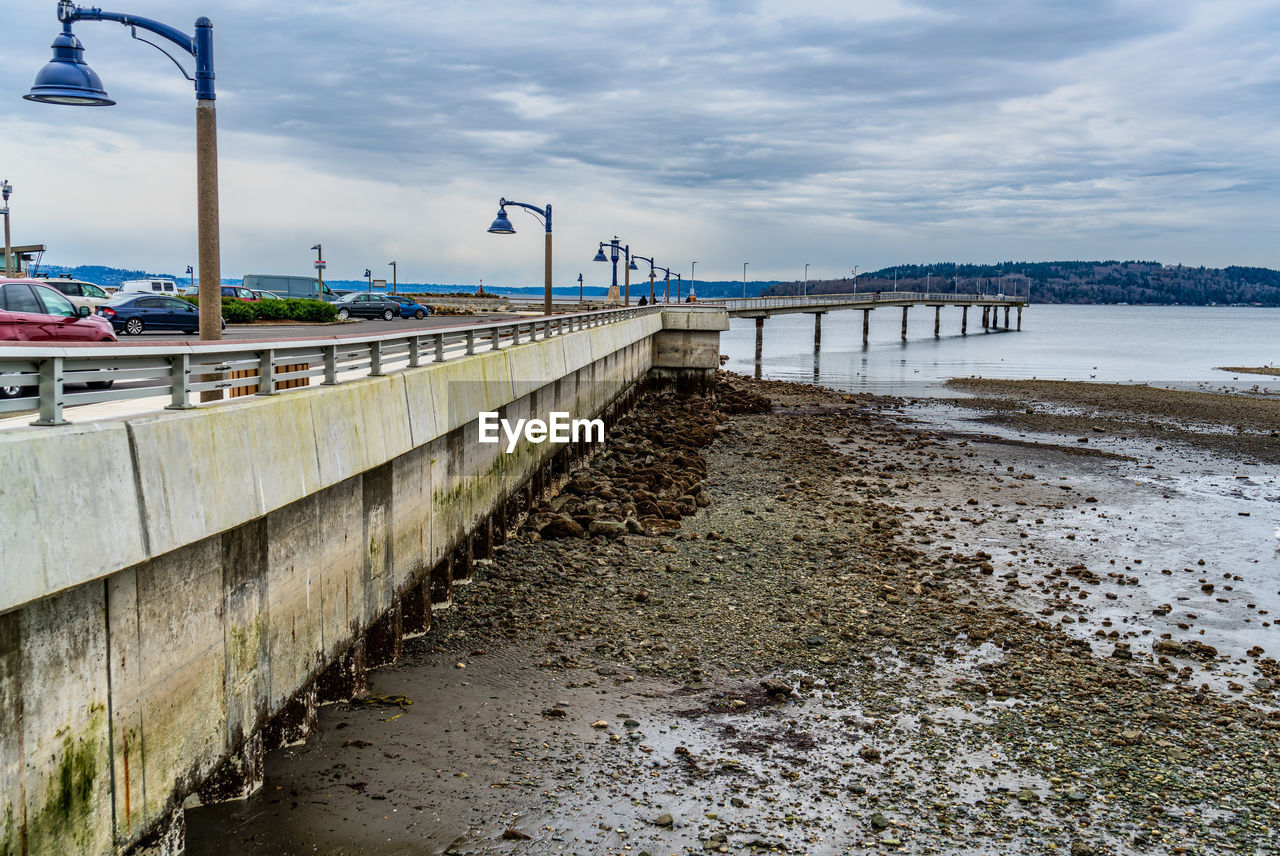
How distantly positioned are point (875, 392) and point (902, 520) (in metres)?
35.2

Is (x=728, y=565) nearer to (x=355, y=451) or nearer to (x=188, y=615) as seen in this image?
(x=355, y=451)

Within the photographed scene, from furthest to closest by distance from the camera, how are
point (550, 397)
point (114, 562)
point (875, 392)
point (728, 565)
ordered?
point (875, 392)
point (550, 397)
point (728, 565)
point (114, 562)

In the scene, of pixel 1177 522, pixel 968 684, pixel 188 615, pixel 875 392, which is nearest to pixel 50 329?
pixel 188 615

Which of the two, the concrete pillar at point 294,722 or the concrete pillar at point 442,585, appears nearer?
the concrete pillar at point 294,722

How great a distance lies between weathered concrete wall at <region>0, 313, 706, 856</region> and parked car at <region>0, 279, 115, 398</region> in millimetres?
4777

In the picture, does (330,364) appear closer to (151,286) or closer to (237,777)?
(237,777)

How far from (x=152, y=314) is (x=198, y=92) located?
22242mm

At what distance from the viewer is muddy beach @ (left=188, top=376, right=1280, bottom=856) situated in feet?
27.0

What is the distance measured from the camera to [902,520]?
2030 centimetres

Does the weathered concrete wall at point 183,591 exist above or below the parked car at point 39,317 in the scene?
below

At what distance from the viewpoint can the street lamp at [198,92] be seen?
8.59 m

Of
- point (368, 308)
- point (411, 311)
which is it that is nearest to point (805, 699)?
point (368, 308)

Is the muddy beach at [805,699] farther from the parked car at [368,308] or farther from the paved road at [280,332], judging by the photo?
the parked car at [368,308]

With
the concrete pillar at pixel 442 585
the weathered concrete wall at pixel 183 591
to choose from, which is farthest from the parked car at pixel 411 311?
the weathered concrete wall at pixel 183 591
